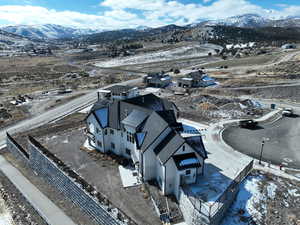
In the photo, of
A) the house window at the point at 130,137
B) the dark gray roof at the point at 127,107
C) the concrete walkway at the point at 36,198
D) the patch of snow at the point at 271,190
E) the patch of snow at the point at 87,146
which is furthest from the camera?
the patch of snow at the point at 87,146

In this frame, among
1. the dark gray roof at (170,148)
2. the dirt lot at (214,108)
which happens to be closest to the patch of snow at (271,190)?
the dark gray roof at (170,148)

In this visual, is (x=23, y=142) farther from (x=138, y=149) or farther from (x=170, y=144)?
(x=170, y=144)

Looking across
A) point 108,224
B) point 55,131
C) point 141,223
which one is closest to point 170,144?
point 141,223

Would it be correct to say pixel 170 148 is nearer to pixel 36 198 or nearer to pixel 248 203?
pixel 248 203

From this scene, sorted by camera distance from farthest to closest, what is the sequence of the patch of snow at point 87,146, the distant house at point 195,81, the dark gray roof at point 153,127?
the distant house at point 195,81, the patch of snow at point 87,146, the dark gray roof at point 153,127

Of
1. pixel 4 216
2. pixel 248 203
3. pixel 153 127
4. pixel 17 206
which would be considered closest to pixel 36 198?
pixel 17 206

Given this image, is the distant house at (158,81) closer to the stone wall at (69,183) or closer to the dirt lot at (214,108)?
the dirt lot at (214,108)

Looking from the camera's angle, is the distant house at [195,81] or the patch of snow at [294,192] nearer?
the patch of snow at [294,192]

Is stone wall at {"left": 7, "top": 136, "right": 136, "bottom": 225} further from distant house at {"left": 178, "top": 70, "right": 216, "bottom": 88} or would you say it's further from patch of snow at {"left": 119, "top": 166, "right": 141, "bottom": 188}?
distant house at {"left": 178, "top": 70, "right": 216, "bottom": 88}
